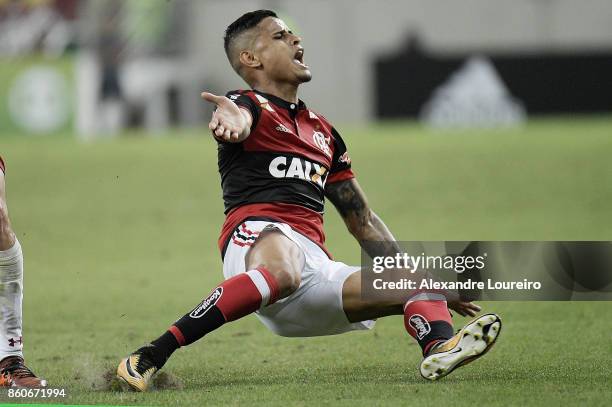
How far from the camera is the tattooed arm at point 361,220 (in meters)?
6.62

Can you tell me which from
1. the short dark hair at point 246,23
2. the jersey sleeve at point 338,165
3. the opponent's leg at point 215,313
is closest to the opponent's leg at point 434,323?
the opponent's leg at point 215,313

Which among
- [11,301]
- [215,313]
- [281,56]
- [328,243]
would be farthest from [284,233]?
[328,243]

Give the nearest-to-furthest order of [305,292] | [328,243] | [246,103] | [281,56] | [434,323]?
[434,323], [305,292], [246,103], [281,56], [328,243]

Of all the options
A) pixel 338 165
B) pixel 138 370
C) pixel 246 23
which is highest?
pixel 246 23

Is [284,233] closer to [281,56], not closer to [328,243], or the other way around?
[281,56]

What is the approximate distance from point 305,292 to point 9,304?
61.1 inches

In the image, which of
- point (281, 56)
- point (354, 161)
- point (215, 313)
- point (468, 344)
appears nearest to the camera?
point (468, 344)

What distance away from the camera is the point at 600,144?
62.6ft

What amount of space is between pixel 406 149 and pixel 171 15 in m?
11.8

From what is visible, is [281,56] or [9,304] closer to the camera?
[9,304]

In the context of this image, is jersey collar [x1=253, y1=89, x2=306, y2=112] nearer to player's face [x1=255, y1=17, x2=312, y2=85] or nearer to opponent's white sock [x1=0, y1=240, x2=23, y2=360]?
player's face [x1=255, y1=17, x2=312, y2=85]

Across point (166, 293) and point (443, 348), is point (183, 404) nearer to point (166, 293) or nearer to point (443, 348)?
point (443, 348)

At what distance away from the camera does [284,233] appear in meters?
6.00

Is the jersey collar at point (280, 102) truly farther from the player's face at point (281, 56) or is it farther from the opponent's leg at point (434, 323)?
the opponent's leg at point (434, 323)
